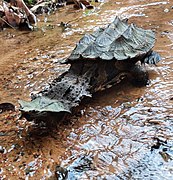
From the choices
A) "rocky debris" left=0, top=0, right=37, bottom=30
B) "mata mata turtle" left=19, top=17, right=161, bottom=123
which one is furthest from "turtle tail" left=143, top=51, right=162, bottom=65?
"rocky debris" left=0, top=0, right=37, bottom=30

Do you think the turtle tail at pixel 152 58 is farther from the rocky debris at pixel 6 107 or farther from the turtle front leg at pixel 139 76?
the rocky debris at pixel 6 107

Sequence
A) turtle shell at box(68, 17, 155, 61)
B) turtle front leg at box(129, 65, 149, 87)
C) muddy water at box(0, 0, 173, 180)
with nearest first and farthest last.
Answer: muddy water at box(0, 0, 173, 180), turtle shell at box(68, 17, 155, 61), turtle front leg at box(129, 65, 149, 87)

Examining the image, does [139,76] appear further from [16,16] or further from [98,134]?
[16,16]

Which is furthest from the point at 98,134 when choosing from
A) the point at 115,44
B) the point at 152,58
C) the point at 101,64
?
the point at 152,58

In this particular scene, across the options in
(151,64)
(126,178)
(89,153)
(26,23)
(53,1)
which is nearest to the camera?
(126,178)

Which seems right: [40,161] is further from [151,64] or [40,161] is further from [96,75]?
[151,64]

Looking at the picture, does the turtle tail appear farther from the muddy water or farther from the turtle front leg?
the turtle front leg

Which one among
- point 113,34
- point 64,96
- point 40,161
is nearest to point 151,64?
point 113,34

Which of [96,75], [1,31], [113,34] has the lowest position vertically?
[1,31]
